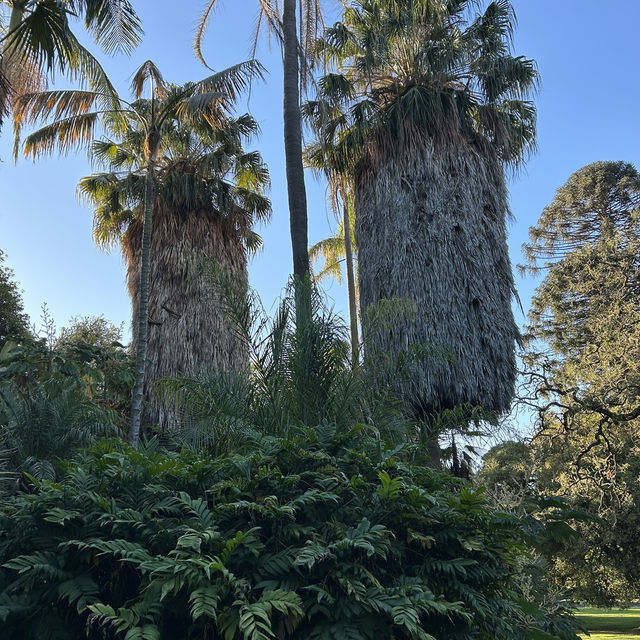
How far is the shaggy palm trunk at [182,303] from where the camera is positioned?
13359mm

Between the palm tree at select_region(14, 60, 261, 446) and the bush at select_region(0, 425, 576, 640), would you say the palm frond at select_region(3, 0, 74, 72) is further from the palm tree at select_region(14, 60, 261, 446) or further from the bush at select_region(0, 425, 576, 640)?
the bush at select_region(0, 425, 576, 640)

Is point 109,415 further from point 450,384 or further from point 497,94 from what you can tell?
point 497,94

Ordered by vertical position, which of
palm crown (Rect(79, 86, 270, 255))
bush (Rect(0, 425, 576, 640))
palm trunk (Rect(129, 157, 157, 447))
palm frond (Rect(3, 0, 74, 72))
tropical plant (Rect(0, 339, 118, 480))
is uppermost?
palm crown (Rect(79, 86, 270, 255))

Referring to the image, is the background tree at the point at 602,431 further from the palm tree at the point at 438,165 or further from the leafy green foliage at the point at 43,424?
the leafy green foliage at the point at 43,424

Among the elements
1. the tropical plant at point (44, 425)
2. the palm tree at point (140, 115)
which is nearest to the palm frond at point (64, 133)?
the palm tree at point (140, 115)

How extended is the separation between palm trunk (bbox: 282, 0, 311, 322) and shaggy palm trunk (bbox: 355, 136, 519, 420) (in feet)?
5.86

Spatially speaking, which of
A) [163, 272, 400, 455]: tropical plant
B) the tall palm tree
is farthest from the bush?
the tall palm tree

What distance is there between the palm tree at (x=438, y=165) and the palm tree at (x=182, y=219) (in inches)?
120

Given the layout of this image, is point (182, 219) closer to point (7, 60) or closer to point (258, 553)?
point (7, 60)

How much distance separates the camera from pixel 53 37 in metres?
7.45

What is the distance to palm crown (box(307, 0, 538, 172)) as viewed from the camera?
11.6 m

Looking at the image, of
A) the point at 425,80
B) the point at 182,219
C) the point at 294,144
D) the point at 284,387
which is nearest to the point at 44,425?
the point at 284,387

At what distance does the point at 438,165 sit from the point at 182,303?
21.2 ft

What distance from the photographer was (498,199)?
1201 cm
